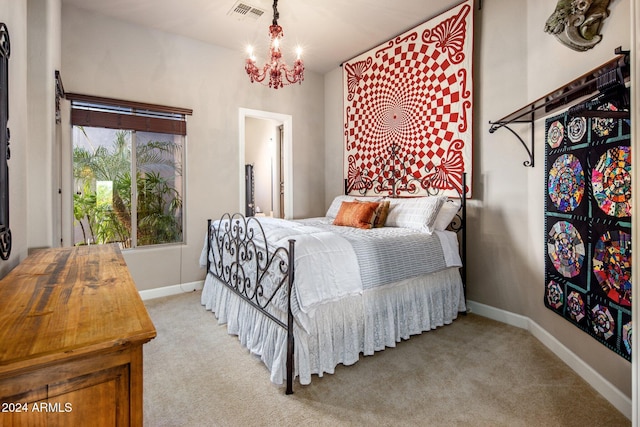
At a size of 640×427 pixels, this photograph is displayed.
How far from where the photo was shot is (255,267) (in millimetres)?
2383

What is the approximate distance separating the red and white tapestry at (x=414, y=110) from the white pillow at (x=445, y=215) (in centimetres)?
19

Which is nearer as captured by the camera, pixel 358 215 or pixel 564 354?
pixel 564 354

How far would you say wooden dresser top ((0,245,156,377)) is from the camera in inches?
26.4

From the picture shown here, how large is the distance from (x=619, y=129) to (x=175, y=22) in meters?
3.87

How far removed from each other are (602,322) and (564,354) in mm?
499

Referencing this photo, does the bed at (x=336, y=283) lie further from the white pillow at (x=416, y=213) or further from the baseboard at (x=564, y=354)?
the baseboard at (x=564, y=354)

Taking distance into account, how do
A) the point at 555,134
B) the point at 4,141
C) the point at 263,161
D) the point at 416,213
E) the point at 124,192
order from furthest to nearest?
the point at 263,161 < the point at 124,192 < the point at 416,213 < the point at 555,134 < the point at 4,141

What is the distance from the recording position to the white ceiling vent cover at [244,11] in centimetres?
310

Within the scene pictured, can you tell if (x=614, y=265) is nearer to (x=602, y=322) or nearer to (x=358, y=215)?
(x=602, y=322)

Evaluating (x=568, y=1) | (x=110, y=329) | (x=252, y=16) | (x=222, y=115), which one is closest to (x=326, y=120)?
(x=222, y=115)

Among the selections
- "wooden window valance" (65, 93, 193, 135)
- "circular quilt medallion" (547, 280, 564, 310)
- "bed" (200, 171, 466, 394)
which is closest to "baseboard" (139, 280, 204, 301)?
"bed" (200, 171, 466, 394)

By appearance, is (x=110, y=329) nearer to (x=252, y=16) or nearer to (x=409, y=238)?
(x=409, y=238)

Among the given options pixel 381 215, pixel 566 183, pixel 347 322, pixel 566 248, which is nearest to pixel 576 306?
pixel 566 248

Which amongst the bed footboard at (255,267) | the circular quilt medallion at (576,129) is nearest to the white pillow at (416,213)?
the circular quilt medallion at (576,129)
